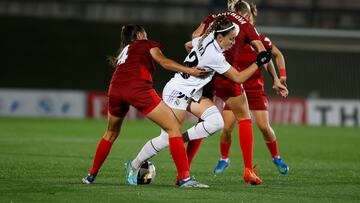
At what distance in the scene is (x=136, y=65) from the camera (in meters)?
8.47

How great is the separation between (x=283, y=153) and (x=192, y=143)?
573 centimetres

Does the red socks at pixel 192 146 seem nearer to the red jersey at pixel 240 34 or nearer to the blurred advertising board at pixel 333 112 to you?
the red jersey at pixel 240 34

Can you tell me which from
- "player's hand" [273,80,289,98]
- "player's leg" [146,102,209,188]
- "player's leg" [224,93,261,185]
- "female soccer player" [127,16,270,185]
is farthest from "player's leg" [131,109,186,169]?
"player's hand" [273,80,289,98]

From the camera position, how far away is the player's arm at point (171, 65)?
8203 millimetres

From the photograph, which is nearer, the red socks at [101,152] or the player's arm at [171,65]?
the player's arm at [171,65]

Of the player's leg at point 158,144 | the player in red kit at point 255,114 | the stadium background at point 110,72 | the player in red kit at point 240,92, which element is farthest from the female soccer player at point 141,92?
the stadium background at point 110,72

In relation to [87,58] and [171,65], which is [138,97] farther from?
[87,58]

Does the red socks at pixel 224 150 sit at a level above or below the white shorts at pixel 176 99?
below

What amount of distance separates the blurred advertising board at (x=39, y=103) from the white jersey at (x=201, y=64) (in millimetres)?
19158

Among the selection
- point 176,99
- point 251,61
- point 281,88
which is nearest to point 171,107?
point 176,99

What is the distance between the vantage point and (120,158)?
12.7 metres

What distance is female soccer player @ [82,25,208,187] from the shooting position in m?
8.28

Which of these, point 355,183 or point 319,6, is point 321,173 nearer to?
point 355,183

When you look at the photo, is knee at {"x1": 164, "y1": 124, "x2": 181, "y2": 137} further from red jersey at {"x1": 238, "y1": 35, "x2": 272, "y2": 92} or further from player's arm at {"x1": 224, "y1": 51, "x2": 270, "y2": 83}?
red jersey at {"x1": 238, "y1": 35, "x2": 272, "y2": 92}
